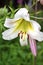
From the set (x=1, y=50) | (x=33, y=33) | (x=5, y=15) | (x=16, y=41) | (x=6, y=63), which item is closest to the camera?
(x=33, y=33)

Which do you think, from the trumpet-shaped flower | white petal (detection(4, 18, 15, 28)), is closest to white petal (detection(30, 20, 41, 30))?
the trumpet-shaped flower

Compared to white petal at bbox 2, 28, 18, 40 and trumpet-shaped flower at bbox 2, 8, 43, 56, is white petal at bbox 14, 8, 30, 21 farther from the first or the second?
white petal at bbox 2, 28, 18, 40

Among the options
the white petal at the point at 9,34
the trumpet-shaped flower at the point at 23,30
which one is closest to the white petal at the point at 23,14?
the trumpet-shaped flower at the point at 23,30

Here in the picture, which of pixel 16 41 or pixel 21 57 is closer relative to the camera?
pixel 21 57

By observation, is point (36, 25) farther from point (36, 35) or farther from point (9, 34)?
point (9, 34)

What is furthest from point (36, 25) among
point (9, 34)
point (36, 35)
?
point (9, 34)

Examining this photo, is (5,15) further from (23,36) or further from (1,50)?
(1,50)

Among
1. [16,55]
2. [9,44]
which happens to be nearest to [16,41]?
[9,44]

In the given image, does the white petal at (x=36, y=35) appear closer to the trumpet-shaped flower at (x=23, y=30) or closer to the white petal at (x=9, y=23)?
the trumpet-shaped flower at (x=23, y=30)
